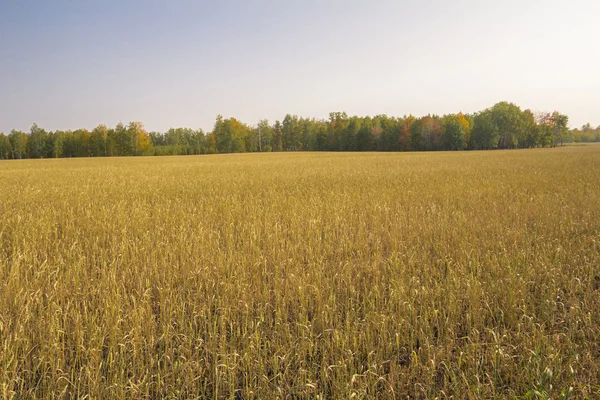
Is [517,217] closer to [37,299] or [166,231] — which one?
[166,231]

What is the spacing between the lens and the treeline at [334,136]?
310ft

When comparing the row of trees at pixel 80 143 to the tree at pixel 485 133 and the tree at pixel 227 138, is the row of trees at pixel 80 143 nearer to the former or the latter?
the tree at pixel 227 138

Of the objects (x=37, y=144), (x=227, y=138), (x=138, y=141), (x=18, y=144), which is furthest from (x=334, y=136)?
(x=18, y=144)

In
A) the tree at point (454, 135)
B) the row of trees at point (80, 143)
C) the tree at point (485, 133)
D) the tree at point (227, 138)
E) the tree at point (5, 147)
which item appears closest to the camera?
the tree at point (454, 135)

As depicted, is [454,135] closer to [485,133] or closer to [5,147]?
[485,133]

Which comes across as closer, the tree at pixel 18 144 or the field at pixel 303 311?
the field at pixel 303 311

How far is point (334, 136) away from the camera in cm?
11438

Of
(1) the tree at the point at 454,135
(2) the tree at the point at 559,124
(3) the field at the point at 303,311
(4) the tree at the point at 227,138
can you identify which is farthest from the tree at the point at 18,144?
(2) the tree at the point at 559,124

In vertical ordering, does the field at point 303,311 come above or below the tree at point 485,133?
below

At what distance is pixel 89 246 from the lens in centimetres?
546

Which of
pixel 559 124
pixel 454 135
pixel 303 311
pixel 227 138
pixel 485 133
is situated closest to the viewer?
pixel 303 311

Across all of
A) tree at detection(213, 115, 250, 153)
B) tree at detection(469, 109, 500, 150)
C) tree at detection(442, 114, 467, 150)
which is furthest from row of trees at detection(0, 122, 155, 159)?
tree at detection(469, 109, 500, 150)

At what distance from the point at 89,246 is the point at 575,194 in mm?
13263

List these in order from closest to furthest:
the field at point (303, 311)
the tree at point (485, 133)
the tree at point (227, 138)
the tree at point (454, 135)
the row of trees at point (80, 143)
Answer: the field at point (303, 311) → the tree at point (454, 135) → the tree at point (485, 133) → the row of trees at point (80, 143) → the tree at point (227, 138)
